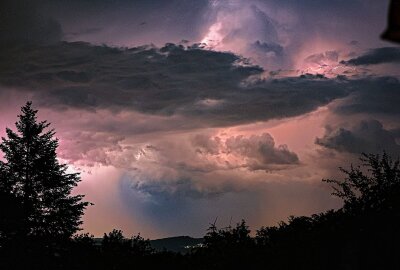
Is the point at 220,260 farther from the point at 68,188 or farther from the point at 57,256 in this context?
the point at 68,188

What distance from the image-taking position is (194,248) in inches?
892

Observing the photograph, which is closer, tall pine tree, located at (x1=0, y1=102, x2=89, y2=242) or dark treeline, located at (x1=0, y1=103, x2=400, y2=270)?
dark treeline, located at (x1=0, y1=103, x2=400, y2=270)

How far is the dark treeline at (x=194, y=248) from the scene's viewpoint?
11328mm

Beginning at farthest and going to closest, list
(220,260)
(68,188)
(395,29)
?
(68,188) < (220,260) < (395,29)

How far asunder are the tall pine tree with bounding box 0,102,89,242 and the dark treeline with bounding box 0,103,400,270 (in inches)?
3.3

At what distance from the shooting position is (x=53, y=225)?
40.3 m

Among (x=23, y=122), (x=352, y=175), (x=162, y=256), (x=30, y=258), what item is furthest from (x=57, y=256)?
(x=23, y=122)

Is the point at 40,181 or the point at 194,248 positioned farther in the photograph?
the point at 40,181

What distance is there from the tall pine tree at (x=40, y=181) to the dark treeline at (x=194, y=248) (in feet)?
0.27

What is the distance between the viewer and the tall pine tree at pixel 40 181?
131 ft

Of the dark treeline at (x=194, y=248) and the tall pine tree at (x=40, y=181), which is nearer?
the dark treeline at (x=194, y=248)

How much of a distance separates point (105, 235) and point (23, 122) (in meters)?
22.5

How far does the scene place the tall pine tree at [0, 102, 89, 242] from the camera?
3991 cm

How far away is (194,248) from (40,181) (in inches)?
912
